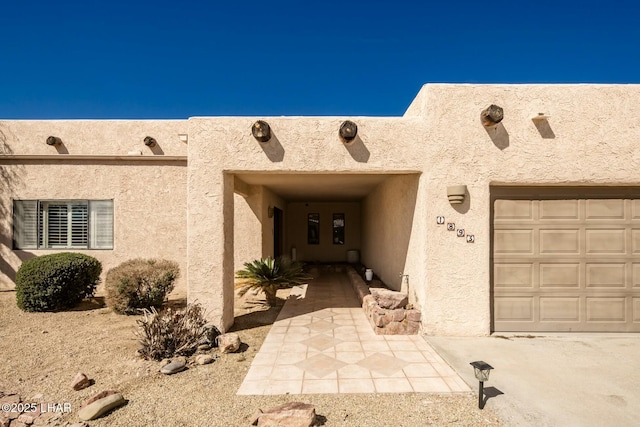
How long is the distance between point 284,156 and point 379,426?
14.2 ft

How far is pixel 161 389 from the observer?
3.87m

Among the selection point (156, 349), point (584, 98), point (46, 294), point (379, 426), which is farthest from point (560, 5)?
point (46, 294)

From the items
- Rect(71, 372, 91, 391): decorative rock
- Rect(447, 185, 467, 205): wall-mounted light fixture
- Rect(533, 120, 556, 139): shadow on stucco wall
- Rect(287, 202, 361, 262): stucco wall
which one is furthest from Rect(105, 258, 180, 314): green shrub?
Rect(287, 202, 361, 262): stucco wall

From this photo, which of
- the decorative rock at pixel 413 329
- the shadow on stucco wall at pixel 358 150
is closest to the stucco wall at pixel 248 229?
the shadow on stucco wall at pixel 358 150

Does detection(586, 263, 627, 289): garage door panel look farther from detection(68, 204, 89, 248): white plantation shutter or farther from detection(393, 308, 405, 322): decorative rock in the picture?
detection(68, 204, 89, 248): white plantation shutter

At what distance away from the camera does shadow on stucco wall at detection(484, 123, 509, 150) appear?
552cm

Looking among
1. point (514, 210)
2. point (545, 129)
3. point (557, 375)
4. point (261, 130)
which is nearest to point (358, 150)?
point (261, 130)

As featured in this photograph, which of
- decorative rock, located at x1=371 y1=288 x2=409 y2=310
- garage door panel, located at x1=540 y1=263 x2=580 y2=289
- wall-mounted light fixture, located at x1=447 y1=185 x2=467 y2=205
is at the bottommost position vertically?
decorative rock, located at x1=371 y1=288 x2=409 y2=310

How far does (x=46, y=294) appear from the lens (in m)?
6.91

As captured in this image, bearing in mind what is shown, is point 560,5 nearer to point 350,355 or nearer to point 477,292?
point 477,292

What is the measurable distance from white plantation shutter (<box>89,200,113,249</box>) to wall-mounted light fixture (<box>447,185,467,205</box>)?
941cm

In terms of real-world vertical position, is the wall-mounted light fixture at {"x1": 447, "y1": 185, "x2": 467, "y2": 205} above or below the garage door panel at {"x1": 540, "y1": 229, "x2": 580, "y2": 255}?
above

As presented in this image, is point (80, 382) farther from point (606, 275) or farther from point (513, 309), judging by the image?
point (606, 275)

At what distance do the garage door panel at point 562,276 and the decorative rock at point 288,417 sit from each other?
4966mm
